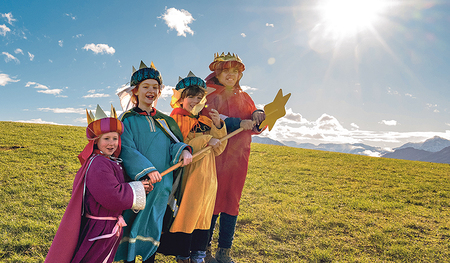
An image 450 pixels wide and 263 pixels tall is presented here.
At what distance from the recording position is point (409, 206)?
6.99 metres

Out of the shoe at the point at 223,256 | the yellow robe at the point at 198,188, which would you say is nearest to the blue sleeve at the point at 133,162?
the yellow robe at the point at 198,188

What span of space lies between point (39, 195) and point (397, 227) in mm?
8211

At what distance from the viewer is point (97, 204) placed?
6.32ft

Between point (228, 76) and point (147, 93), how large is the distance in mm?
1066

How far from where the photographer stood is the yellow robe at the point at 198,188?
2.54 metres

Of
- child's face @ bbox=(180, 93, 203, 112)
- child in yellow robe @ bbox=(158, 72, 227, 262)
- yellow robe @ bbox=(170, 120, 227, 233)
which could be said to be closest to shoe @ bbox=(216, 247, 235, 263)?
child in yellow robe @ bbox=(158, 72, 227, 262)

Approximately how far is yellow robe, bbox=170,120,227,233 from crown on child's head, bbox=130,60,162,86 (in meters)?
0.73

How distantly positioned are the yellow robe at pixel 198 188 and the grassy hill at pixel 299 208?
1347mm

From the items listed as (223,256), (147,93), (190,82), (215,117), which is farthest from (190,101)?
(223,256)

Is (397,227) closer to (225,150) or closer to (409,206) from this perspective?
(409,206)

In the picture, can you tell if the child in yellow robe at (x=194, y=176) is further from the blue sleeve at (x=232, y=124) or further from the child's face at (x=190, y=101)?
the blue sleeve at (x=232, y=124)

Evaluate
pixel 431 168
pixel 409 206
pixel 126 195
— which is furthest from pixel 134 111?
pixel 431 168

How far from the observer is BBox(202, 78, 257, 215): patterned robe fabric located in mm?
3023

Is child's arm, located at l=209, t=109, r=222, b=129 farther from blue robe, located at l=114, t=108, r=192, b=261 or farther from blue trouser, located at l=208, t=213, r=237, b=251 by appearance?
blue trouser, located at l=208, t=213, r=237, b=251
